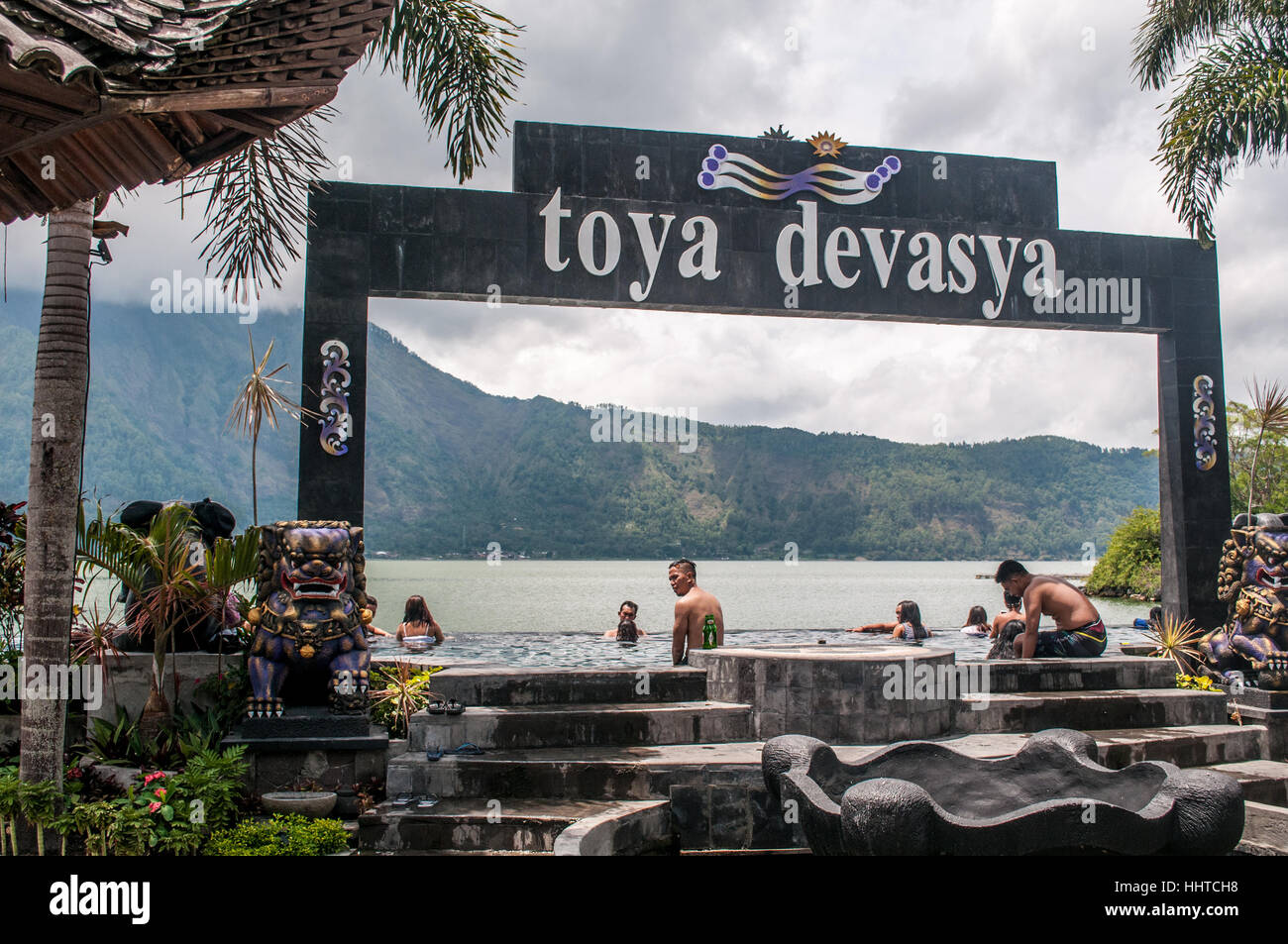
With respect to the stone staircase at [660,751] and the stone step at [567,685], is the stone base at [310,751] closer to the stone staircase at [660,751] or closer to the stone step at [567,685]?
the stone staircase at [660,751]

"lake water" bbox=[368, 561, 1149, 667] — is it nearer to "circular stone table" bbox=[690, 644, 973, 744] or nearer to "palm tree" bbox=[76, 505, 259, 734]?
"palm tree" bbox=[76, 505, 259, 734]

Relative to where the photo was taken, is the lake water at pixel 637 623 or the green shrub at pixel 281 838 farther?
the lake water at pixel 637 623

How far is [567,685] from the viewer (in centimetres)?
858

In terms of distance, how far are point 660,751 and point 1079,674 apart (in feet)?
15.3

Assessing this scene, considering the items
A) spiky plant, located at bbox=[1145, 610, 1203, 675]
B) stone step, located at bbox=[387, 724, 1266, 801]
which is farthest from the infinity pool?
stone step, located at bbox=[387, 724, 1266, 801]

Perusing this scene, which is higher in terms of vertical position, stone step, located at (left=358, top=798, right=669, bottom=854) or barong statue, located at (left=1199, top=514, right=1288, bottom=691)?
barong statue, located at (left=1199, top=514, right=1288, bottom=691)

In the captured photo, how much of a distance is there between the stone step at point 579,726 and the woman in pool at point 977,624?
9.87 meters

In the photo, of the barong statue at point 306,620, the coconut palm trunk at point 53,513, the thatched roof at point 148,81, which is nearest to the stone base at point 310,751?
the barong statue at point 306,620

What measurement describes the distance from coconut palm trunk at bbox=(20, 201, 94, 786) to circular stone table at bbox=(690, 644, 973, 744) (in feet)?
16.4

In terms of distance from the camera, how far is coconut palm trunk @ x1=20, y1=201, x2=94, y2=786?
6.33m

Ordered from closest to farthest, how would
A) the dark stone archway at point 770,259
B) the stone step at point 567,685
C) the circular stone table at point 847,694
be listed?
1. the circular stone table at point 847,694
2. the stone step at point 567,685
3. the dark stone archway at point 770,259

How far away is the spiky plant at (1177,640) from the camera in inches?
431
